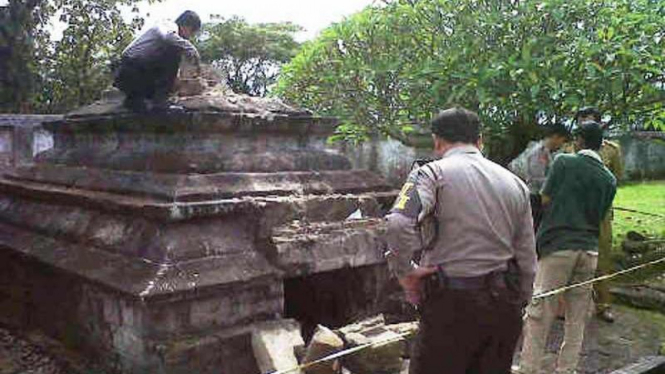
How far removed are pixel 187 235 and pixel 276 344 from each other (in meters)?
0.95

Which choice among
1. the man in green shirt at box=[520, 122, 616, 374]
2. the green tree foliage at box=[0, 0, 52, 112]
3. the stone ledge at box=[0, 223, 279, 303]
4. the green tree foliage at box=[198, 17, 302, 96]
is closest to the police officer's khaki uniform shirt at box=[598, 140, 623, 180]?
the man in green shirt at box=[520, 122, 616, 374]

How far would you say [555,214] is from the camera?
169 inches

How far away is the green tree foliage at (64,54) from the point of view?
15.4m

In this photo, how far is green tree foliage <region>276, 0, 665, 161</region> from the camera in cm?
579

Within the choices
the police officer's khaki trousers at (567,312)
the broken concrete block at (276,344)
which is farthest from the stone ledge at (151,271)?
the police officer's khaki trousers at (567,312)

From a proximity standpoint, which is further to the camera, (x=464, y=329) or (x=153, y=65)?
(x=153, y=65)

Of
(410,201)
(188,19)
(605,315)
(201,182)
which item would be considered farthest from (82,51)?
(410,201)

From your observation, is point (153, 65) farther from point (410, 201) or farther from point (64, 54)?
point (64, 54)

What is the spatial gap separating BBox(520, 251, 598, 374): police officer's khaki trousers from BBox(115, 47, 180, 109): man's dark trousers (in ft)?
10.6

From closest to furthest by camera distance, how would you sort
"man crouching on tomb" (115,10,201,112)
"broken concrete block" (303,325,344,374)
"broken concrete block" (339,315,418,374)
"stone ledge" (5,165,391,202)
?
1. "broken concrete block" (303,325,344,374)
2. "broken concrete block" (339,315,418,374)
3. "stone ledge" (5,165,391,202)
4. "man crouching on tomb" (115,10,201,112)

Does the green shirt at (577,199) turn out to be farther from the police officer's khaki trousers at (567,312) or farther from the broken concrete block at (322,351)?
the broken concrete block at (322,351)

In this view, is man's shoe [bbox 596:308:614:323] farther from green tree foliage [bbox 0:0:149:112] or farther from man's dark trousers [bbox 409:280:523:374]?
green tree foliage [bbox 0:0:149:112]

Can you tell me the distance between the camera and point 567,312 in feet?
14.2

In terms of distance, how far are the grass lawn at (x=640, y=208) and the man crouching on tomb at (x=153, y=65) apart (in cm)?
630
